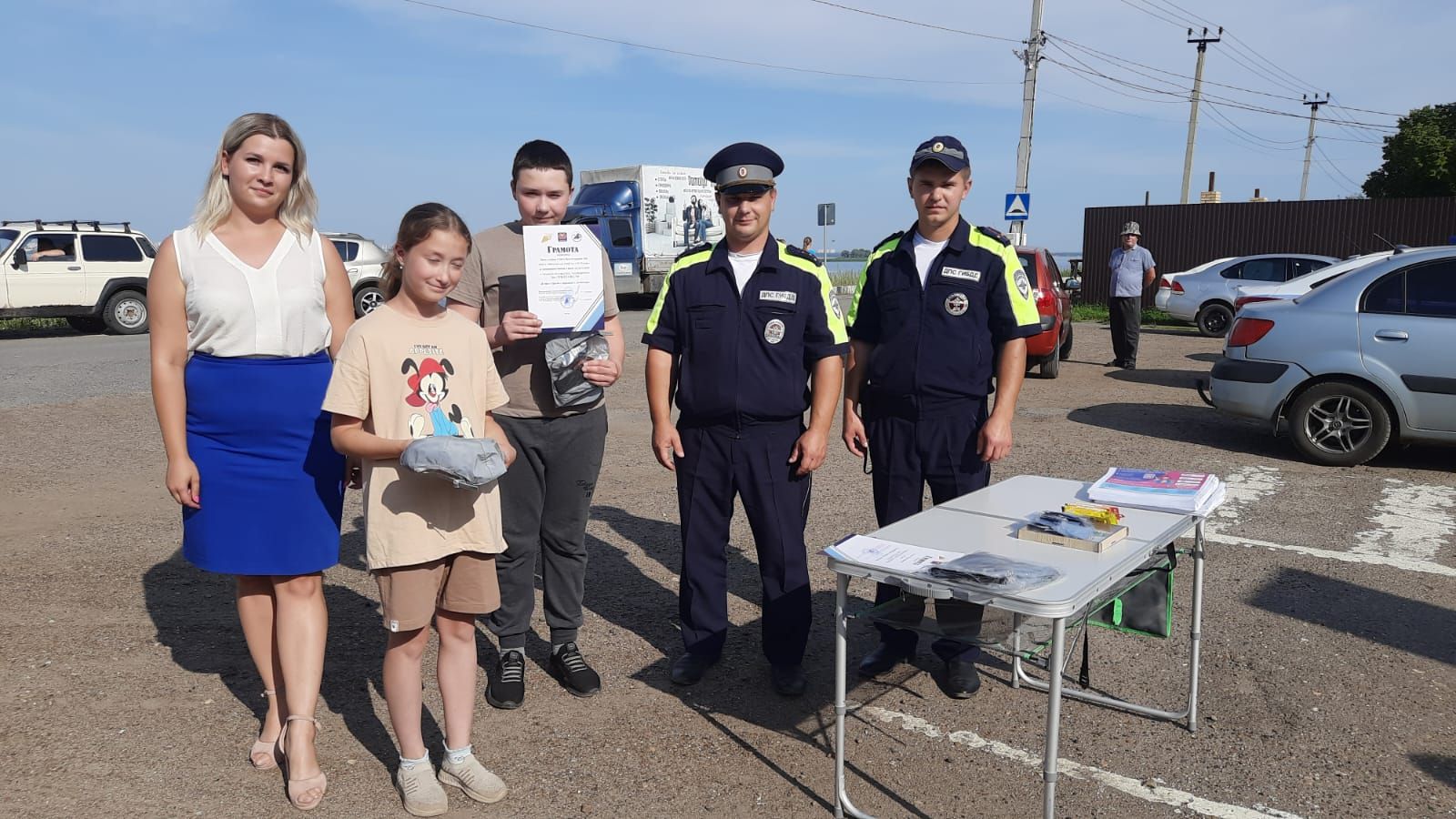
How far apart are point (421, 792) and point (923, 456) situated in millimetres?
2135

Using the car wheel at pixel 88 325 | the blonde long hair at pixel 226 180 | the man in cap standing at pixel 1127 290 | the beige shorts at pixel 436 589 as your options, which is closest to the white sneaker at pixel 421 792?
the beige shorts at pixel 436 589

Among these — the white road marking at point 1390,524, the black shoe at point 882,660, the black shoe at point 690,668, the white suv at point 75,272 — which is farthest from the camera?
the white suv at point 75,272

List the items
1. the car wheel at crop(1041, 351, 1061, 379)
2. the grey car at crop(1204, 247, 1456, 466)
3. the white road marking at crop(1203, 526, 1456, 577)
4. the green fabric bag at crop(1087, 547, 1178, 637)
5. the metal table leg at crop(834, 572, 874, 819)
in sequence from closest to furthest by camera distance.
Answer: the metal table leg at crop(834, 572, 874, 819) < the green fabric bag at crop(1087, 547, 1178, 637) < the white road marking at crop(1203, 526, 1456, 577) < the grey car at crop(1204, 247, 1456, 466) < the car wheel at crop(1041, 351, 1061, 379)

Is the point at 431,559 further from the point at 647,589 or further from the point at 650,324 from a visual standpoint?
the point at 647,589

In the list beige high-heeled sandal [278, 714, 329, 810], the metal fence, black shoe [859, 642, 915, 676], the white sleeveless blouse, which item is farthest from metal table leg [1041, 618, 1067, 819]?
the metal fence

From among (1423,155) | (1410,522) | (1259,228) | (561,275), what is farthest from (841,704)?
(1423,155)

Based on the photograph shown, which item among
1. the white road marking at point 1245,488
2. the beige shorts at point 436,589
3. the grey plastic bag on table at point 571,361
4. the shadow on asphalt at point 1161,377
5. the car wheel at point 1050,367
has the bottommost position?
the white road marking at point 1245,488

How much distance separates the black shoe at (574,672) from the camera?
152 inches

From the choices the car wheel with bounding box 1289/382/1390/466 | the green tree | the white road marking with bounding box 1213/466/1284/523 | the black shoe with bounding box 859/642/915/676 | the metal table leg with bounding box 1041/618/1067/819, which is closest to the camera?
the metal table leg with bounding box 1041/618/1067/819

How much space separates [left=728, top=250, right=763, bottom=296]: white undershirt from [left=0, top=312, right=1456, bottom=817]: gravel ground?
5.15ft

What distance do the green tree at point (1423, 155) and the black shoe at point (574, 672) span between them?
3042cm

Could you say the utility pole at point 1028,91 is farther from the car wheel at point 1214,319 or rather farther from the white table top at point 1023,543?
the white table top at point 1023,543

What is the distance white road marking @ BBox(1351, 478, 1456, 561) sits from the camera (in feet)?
18.4

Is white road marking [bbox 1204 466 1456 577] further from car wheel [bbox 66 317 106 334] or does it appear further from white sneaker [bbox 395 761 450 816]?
car wheel [bbox 66 317 106 334]
